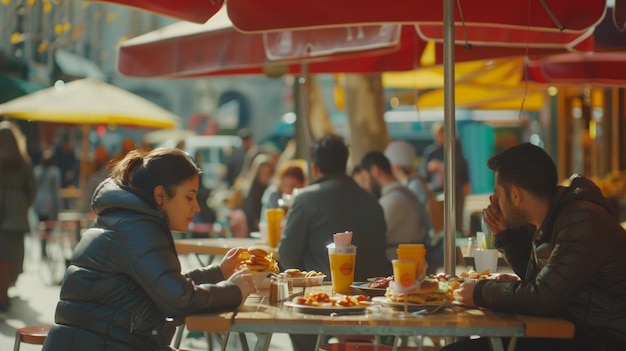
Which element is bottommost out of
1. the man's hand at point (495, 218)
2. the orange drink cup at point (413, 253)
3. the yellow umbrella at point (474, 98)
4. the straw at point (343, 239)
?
the orange drink cup at point (413, 253)

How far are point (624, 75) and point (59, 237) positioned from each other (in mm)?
8998

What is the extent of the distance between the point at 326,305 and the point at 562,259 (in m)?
0.95

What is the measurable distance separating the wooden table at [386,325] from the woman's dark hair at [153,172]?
0.68m

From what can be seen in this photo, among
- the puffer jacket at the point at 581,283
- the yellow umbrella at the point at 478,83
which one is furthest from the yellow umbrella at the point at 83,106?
the puffer jacket at the point at 581,283

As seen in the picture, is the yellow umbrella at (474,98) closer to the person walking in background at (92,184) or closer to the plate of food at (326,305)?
the person walking in background at (92,184)

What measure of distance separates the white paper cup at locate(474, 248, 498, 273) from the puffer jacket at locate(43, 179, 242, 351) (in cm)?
178

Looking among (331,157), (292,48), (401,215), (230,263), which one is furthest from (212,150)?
(230,263)

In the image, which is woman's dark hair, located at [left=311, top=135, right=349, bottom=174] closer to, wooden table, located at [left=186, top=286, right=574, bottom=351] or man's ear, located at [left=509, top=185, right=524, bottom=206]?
man's ear, located at [left=509, top=185, right=524, bottom=206]

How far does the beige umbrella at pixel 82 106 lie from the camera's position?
16.7 metres

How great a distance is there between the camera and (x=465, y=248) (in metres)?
6.84

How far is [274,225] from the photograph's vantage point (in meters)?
8.24

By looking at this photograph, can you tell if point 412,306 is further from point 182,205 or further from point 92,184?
point 92,184

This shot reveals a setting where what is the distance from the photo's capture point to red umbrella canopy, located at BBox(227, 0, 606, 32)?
6453mm

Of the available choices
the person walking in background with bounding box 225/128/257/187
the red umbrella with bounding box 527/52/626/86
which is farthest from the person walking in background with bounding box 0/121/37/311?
the person walking in background with bounding box 225/128/257/187
